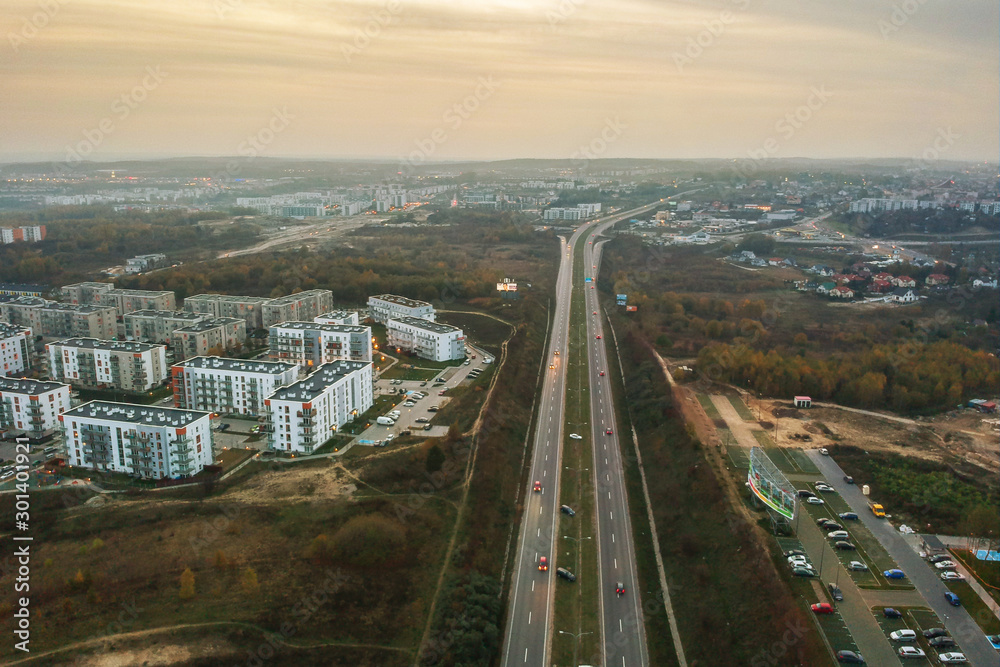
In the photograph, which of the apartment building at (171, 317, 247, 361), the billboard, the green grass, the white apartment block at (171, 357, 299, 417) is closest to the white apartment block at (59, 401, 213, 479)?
the white apartment block at (171, 357, 299, 417)

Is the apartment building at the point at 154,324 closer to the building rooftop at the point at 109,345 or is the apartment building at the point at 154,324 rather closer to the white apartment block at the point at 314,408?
the building rooftop at the point at 109,345

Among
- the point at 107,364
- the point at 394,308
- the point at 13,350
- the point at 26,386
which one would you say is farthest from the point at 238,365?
the point at 394,308

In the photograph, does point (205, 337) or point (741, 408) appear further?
point (205, 337)

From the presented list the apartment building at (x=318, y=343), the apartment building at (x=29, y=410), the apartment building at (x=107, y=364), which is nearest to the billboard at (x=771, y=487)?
the apartment building at (x=318, y=343)

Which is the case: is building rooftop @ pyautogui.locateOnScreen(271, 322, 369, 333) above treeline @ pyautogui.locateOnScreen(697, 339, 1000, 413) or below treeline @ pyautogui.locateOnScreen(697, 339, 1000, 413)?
above

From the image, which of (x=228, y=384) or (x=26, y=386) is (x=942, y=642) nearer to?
(x=228, y=384)

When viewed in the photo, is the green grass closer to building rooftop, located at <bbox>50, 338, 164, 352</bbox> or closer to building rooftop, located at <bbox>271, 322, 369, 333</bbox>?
building rooftop, located at <bbox>271, 322, 369, 333</bbox>

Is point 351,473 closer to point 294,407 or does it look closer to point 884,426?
point 294,407
